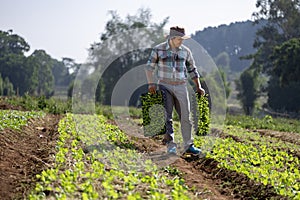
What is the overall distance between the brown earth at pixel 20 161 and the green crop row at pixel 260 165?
2.71m

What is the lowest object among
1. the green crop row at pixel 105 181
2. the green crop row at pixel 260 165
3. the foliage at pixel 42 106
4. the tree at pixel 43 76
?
the green crop row at pixel 260 165

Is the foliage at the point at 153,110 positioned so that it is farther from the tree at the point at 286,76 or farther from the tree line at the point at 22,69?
the tree line at the point at 22,69

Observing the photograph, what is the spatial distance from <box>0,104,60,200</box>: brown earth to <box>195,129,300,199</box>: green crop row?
8.88 ft

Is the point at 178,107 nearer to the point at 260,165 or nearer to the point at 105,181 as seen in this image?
the point at 260,165

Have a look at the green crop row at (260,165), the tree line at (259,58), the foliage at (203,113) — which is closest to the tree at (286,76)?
the tree line at (259,58)

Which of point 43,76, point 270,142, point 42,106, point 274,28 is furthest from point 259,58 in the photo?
point 43,76

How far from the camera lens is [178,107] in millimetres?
7418

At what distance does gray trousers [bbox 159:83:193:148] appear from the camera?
285 inches

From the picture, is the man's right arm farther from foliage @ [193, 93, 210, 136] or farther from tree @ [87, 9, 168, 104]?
tree @ [87, 9, 168, 104]

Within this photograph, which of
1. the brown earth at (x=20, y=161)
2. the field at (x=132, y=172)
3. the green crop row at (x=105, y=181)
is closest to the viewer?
the green crop row at (x=105, y=181)

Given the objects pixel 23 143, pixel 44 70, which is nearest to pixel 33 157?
pixel 23 143

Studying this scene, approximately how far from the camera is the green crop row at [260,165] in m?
5.30

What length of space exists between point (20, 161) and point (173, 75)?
9.21ft

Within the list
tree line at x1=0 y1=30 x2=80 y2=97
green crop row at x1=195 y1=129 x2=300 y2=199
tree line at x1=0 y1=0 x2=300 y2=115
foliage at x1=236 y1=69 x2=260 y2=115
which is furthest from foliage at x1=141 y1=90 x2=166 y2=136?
tree line at x1=0 y1=30 x2=80 y2=97
